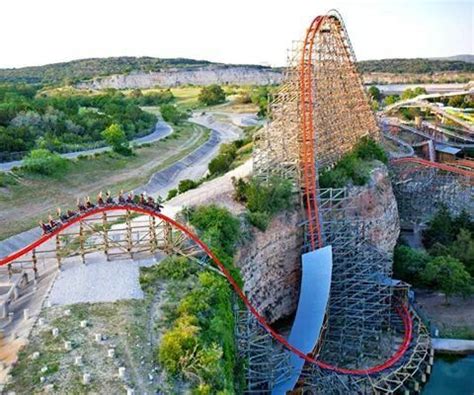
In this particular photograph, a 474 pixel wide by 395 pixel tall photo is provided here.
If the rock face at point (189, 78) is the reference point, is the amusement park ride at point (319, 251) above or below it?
below

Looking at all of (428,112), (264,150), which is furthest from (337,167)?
(428,112)

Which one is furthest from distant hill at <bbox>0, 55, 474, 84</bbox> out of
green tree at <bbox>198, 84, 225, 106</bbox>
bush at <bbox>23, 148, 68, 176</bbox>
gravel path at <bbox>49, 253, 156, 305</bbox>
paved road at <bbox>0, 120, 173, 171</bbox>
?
gravel path at <bbox>49, 253, 156, 305</bbox>

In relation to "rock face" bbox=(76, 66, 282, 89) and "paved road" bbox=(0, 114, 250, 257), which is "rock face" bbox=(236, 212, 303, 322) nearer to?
"paved road" bbox=(0, 114, 250, 257)

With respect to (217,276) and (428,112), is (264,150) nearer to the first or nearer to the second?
(217,276)

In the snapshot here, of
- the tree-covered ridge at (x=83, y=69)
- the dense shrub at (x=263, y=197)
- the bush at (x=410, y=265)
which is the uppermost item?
the tree-covered ridge at (x=83, y=69)

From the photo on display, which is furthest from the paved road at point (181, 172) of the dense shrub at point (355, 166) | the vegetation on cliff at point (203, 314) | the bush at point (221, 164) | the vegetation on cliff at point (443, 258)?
the vegetation on cliff at point (443, 258)

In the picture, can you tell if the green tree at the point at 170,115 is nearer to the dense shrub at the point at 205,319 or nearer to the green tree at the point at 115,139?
the green tree at the point at 115,139

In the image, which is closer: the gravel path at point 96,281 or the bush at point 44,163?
the gravel path at point 96,281
